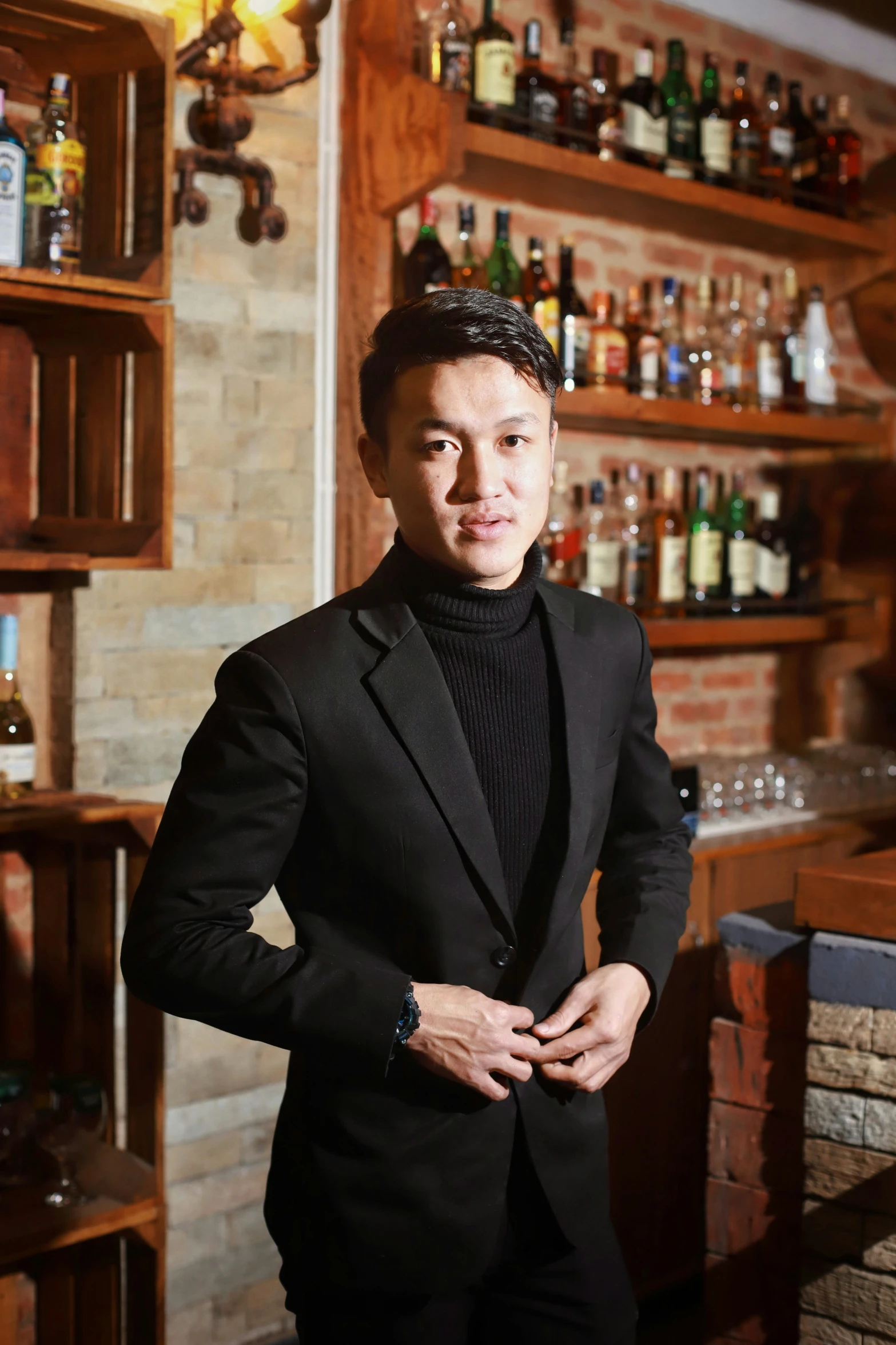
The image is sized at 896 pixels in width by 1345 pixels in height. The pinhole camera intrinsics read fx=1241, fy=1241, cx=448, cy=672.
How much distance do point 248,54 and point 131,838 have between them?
1.42m

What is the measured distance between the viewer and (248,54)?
225 centimetres

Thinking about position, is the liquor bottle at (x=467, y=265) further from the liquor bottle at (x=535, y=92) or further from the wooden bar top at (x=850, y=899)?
the wooden bar top at (x=850, y=899)

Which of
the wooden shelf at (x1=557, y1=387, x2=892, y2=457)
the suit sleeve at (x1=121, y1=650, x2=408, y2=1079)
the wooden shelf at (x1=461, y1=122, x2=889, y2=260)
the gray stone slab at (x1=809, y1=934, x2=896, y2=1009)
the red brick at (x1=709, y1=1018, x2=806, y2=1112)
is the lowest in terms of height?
the red brick at (x1=709, y1=1018, x2=806, y2=1112)

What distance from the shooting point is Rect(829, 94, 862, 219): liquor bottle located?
3182mm

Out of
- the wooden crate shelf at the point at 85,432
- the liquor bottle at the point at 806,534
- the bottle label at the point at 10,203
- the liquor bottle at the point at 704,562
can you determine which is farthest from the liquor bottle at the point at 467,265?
the liquor bottle at the point at 806,534

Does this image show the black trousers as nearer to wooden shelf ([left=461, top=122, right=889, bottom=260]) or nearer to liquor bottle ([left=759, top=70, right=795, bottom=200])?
wooden shelf ([left=461, top=122, right=889, bottom=260])

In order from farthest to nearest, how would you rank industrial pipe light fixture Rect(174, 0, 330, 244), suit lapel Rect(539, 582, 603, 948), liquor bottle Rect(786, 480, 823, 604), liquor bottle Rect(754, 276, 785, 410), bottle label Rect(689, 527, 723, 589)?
1. liquor bottle Rect(786, 480, 823, 604)
2. liquor bottle Rect(754, 276, 785, 410)
3. bottle label Rect(689, 527, 723, 589)
4. industrial pipe light fixture Rect(174, 0, 330, 244)
5. suit lapel Rect(539, 582, 603, 948)

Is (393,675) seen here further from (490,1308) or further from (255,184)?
(255,184)

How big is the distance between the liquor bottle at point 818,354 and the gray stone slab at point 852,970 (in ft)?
6.56

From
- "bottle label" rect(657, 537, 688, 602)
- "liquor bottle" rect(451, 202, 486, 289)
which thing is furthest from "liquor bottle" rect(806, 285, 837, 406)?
"liquor bottle" rect(451, 202, 486, 289)

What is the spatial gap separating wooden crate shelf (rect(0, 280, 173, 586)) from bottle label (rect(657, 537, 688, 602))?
1336 mm

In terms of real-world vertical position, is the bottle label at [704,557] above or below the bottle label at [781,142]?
below

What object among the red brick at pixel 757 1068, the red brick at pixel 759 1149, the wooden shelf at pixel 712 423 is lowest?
the red brick at pixel 759 1149

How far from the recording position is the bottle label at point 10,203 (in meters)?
1.77
